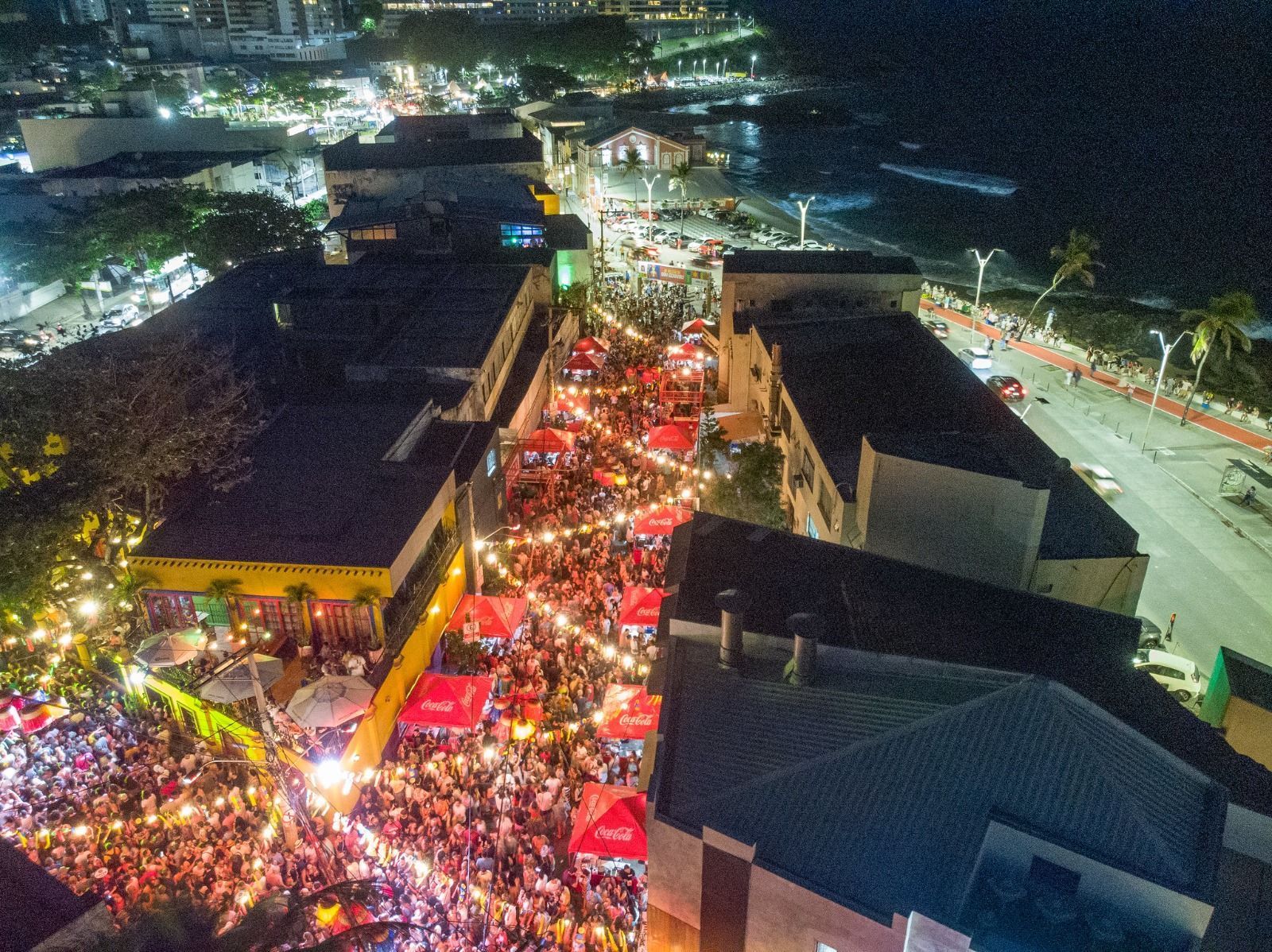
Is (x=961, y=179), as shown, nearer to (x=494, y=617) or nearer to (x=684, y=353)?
(x=684, y=353)

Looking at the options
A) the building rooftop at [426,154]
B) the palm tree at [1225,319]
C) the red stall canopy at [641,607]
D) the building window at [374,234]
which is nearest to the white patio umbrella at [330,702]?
the red stall canopy at [641,607]

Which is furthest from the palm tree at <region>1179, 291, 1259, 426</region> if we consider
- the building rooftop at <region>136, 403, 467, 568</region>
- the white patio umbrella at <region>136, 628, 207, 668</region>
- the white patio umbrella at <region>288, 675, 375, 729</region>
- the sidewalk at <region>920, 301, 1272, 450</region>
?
the white patio umbrella at <region>136, 628, 207, 668</region>

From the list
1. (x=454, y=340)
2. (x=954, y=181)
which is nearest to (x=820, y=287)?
(x=454, y=340)

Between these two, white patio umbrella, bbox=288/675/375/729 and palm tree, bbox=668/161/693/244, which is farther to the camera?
palm tree, bbox=668/161/693/244

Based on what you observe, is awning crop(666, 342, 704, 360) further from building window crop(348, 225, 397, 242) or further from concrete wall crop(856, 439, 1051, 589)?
concrete wall crop(856, 439, 1051, 589)

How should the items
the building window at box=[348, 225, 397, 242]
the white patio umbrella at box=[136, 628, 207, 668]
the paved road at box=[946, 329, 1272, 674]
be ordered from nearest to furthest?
the white patio umbrella at box=[136, 628, 207, 668] < the paved road at box=[946, 329, 1272, 674] < the building window at box=[348, 225, 397, 242]

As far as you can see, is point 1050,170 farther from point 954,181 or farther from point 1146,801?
point 1146,801
